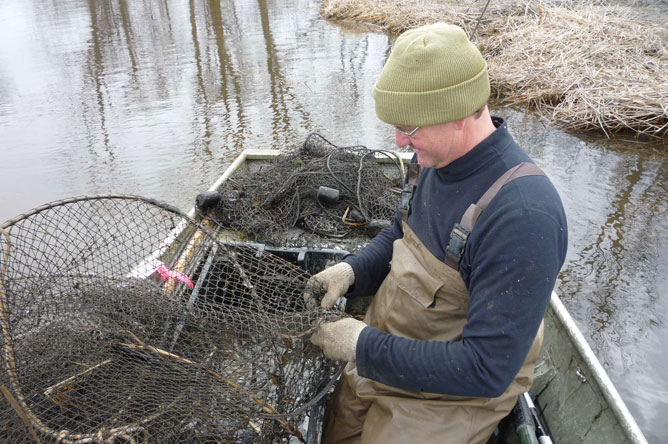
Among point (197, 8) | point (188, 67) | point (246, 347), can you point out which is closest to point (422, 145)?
point (246, 347)

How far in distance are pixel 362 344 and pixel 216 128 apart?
7.35 m

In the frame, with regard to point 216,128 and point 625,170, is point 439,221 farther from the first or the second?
point 216,128

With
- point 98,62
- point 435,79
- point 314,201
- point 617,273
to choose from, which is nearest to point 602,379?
point 435,79

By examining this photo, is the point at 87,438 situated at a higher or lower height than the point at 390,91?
lower

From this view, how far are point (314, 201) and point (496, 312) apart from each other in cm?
279

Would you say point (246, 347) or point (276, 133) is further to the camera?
point (276, 133)

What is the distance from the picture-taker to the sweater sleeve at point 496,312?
1.42 m

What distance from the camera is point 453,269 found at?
1.72 metres

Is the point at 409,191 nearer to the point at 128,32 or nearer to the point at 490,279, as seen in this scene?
the point at 490,279

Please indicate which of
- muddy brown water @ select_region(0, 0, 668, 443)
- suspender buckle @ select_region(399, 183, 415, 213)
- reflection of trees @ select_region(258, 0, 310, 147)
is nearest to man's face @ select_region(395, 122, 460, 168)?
suspender buckle @ select_region(399, 183, 415, 213)

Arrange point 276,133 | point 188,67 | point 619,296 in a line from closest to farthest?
1. point 619,296
2. point 276,133
3. point 188,67

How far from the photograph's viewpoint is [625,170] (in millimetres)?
6707

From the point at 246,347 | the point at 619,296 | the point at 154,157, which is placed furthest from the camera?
the point at 154,157

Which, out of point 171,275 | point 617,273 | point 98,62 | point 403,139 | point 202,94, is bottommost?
point 617,273
